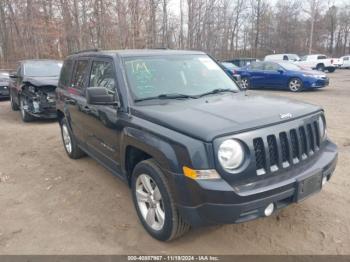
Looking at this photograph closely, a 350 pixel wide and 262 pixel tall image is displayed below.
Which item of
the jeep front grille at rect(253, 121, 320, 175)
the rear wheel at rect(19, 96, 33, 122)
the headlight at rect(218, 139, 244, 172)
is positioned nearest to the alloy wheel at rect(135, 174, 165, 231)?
the headlight at rect(218, 139, 244, 172)

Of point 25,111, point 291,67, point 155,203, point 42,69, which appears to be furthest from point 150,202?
point 291,67

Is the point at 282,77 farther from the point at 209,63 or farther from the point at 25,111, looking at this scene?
the point at 209,63

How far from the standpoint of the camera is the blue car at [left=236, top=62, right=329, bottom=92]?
1398 centimetres

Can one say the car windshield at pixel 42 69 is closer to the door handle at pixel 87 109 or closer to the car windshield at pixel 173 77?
the door handle at pixel 87 109

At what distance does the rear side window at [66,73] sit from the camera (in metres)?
5.25

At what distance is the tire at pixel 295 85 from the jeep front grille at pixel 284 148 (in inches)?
469

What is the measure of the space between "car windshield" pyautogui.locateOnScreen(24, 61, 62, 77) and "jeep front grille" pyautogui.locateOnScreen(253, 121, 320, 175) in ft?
26.9

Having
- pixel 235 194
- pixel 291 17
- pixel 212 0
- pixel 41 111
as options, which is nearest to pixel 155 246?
pixel 235 194

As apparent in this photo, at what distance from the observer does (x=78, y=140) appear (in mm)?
5129

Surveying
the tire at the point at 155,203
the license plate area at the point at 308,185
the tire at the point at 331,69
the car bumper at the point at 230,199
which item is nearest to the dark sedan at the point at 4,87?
the tire at the point at 155,203

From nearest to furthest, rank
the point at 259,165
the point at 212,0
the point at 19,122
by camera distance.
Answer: the point at 259,165
the point at 19,122
the point at 212,0

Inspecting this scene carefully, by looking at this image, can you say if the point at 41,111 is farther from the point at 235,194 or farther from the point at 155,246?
the point at 235,194

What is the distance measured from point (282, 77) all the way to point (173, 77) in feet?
39.5

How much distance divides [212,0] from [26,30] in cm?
2121
